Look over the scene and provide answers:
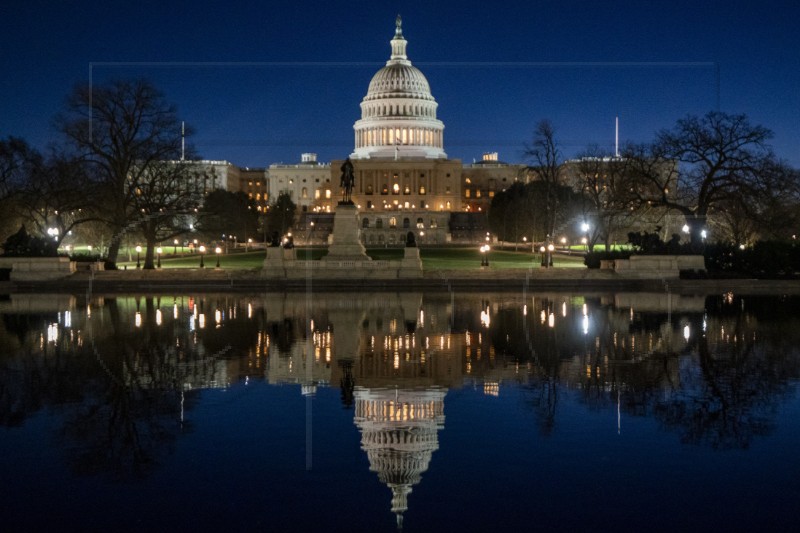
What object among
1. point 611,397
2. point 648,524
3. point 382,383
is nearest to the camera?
point 648,524

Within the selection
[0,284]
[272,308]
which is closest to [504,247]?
[0,284]

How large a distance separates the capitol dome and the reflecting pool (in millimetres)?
141070

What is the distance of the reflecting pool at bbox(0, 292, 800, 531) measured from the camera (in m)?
8.66

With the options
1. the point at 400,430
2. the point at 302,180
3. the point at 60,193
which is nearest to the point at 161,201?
the point at 60,193

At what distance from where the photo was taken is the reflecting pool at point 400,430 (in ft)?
28.4

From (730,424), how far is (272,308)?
814 inches

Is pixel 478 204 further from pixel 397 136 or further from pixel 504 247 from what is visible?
pixel 504 247

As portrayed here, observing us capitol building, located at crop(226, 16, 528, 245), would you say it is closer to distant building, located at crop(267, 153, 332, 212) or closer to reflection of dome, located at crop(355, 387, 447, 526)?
distant building, located at crop(267, 153, 332, 212)

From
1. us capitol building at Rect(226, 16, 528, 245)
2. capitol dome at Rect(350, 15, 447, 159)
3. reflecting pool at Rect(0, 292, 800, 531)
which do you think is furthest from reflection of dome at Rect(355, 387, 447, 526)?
capitol dome at Rect(350, 15, 447, 159)

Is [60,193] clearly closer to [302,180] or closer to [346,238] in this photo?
[346,238]

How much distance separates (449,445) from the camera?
426 inches

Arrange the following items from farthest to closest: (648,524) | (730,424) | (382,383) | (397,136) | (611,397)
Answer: (397,136) → (382,383) → (611,397) → (730,424) → (648,524)

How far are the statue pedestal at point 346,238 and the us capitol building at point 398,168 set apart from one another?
92087 millimetres

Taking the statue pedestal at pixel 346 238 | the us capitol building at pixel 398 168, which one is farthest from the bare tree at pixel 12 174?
the us capitol building at pixel 398 168
